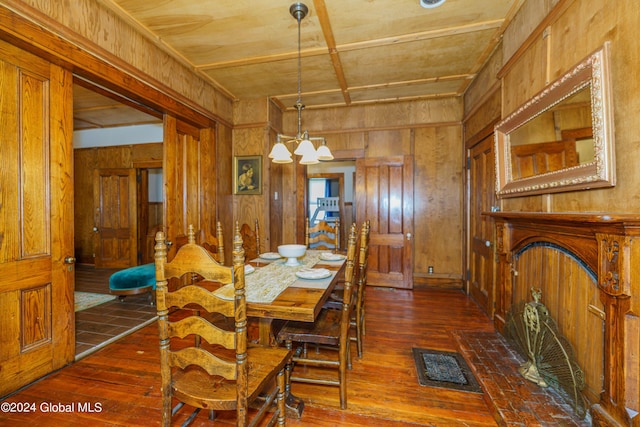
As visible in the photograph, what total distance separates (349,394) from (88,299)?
3916 millimetres

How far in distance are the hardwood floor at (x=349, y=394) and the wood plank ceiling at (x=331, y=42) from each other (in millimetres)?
2931

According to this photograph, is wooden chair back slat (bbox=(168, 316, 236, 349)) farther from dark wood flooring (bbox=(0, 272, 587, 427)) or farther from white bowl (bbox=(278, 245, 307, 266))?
white bowl (bbox=(278, 245, 307, 266))

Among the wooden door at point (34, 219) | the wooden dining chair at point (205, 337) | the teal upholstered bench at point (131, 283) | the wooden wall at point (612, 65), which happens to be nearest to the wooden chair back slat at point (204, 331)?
the wooden dining chair at point (205, 337)

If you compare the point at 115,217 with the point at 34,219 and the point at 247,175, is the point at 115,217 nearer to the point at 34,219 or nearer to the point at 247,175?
the point at 247,175

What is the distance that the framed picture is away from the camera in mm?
4348

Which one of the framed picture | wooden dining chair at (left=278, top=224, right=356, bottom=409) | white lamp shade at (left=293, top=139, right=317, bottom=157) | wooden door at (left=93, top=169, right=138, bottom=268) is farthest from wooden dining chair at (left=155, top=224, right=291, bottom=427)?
wooden door at (left=93, top=169, right=138, bottom=268)

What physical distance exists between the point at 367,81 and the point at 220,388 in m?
3.76

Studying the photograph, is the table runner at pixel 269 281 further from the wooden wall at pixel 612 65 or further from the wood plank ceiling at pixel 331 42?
the wood plank ceiling at pixel 331 42

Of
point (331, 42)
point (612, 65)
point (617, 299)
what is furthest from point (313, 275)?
point (331, 42)

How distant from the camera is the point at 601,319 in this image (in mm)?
1480

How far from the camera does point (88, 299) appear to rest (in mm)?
3879

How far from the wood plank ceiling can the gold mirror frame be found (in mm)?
1070

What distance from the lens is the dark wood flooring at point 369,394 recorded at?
1.71 m

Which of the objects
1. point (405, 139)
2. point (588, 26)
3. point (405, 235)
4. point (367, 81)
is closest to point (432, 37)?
point (367, 81)
